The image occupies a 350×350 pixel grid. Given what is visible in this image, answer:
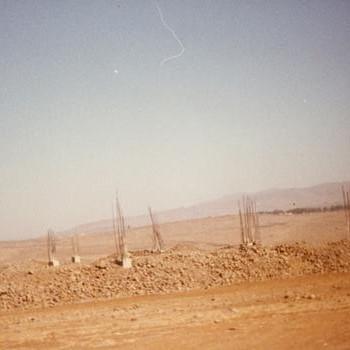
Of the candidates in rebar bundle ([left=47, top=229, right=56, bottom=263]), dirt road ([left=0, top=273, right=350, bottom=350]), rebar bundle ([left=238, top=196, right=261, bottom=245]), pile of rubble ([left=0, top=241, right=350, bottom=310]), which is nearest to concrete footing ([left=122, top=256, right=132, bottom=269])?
pile of rubble ([left=0, top=241, right=350, bottom=310])

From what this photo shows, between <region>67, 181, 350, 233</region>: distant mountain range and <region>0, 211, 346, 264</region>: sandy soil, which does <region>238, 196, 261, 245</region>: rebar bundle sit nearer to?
<region>0, 211, 346, 264</region>: sandy soil

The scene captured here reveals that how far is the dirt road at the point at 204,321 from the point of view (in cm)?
851

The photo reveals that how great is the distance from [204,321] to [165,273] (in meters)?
6.81

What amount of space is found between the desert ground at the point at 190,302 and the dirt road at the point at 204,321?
0.02 meters

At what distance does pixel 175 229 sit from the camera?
55312mm

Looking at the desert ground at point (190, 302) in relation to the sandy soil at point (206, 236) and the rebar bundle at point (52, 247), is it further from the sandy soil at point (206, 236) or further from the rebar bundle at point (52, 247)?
the sandy soil at point (206, 236)

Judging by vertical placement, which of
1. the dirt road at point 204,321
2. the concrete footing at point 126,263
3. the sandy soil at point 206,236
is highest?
the concrete footing at point 126,263

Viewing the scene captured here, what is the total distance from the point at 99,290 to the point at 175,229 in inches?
1543

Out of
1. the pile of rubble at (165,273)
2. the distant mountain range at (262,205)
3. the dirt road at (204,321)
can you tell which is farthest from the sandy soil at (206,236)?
the distant mountain range at (262,205)

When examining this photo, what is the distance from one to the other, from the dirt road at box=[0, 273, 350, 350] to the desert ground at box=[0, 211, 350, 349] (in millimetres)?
22

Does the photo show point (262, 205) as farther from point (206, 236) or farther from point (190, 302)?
point (190, 302)

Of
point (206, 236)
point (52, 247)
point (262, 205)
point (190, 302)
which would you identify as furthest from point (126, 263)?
point (262, 205)

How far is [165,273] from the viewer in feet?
56.6

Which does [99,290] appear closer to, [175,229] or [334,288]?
[334,288]
